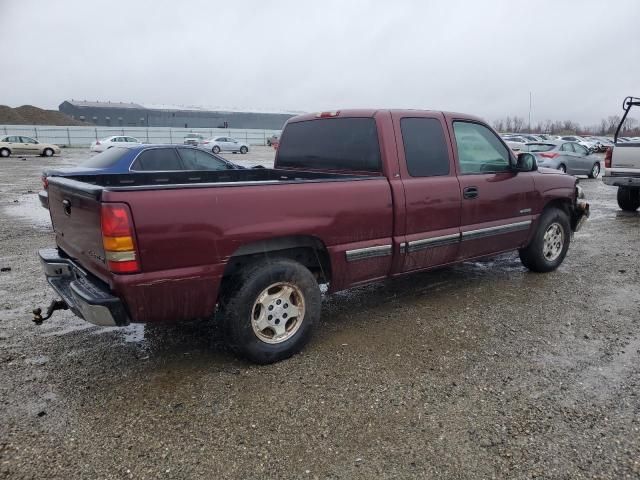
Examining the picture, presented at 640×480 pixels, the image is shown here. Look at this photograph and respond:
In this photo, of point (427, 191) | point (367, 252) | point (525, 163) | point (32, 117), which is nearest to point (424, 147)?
point (427, 191)

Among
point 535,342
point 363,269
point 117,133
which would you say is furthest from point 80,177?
point 117,133

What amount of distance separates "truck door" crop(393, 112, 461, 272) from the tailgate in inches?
95.5

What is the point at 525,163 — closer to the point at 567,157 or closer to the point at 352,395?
the point at 352,395

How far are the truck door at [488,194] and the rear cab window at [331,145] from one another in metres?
0.98

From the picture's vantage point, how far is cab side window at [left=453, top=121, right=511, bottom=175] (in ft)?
16.3

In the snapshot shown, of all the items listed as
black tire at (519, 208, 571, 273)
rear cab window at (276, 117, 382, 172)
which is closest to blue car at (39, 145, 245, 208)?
rear cab window at (276, 117, 382, 172)

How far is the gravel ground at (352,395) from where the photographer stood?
105 inches

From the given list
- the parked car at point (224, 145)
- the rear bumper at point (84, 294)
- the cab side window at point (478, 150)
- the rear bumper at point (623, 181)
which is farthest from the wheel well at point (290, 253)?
the parked car at point (224, 145)

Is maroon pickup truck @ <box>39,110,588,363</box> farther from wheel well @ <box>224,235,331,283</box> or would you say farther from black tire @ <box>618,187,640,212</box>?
black tire @ <box>618,187,640,212</box>

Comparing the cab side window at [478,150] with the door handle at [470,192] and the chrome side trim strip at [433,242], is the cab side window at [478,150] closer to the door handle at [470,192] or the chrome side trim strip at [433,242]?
the door handle at [470,192]

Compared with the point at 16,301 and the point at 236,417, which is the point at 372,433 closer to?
the point at 236,417

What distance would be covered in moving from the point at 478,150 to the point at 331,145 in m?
1.57

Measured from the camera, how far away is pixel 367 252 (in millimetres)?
4102

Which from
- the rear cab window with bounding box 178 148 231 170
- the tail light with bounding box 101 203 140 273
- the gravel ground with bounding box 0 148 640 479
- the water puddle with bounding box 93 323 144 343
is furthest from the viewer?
the rear cab window with bounding box 178 148 231 170
